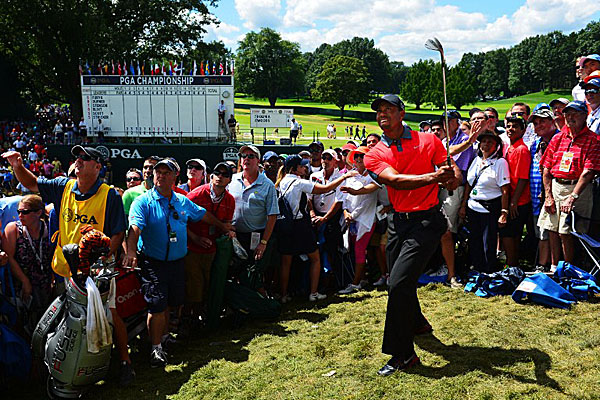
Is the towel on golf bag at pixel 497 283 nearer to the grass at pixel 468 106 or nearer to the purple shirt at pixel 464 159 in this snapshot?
the purple shirt at pixel 464 159

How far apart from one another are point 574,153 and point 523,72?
108665mm

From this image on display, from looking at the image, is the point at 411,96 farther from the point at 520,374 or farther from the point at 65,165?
the point at 520,374

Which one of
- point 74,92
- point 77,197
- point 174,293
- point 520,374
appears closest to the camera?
point 520,374

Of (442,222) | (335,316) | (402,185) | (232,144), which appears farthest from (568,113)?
(232,144)

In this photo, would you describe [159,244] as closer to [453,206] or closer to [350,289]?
[350,289]

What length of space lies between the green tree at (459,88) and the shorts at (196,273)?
68.6m

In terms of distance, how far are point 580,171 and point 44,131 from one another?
3470 centimetres

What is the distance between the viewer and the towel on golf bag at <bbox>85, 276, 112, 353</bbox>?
13.1ft

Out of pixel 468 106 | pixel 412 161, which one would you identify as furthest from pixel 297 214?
pixel 468 106

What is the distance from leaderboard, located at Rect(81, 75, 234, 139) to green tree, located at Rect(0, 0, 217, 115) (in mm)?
6387

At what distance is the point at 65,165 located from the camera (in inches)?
868

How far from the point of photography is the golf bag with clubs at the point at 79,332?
13.4 ft

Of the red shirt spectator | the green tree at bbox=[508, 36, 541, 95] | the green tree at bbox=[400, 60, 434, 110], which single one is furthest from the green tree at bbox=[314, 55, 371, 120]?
the red shirt spectator

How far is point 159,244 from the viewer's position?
4926 mm
